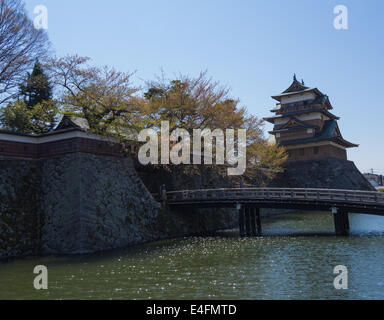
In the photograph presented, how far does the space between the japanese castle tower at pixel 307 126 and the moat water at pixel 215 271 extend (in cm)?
2508

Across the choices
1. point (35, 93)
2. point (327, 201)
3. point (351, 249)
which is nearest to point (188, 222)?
point (327, 201)

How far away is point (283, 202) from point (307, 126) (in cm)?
2427

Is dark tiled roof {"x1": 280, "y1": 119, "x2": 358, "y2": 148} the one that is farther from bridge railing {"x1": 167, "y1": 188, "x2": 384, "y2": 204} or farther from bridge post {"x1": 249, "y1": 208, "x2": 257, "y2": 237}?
bridge post {"x1": 249, "y1": 208, "x2": 257, "y2": 237}

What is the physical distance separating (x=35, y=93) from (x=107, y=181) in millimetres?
21030

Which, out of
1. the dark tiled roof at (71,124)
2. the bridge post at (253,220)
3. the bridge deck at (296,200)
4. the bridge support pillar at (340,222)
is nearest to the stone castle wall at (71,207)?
the dark tiled roof at (71,124)

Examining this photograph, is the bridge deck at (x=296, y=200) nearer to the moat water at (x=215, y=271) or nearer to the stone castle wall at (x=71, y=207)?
the moat water at (x=215, y=271)

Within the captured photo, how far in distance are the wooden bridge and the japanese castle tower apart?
19.7 metres

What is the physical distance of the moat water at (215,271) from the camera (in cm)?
1050

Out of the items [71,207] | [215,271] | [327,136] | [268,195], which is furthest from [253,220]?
[327,136]

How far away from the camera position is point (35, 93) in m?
37.5

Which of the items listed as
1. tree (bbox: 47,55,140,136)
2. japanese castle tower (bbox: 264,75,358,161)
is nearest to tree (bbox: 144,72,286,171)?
tree (bbox: 47,55,140,136)

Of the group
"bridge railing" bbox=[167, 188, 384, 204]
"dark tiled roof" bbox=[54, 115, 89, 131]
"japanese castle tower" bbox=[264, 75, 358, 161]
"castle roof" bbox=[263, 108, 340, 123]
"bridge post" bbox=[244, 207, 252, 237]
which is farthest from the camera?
"castle roof" bbox=[263, 108, 340, 123]

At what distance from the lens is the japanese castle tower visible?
43566 millimetres
